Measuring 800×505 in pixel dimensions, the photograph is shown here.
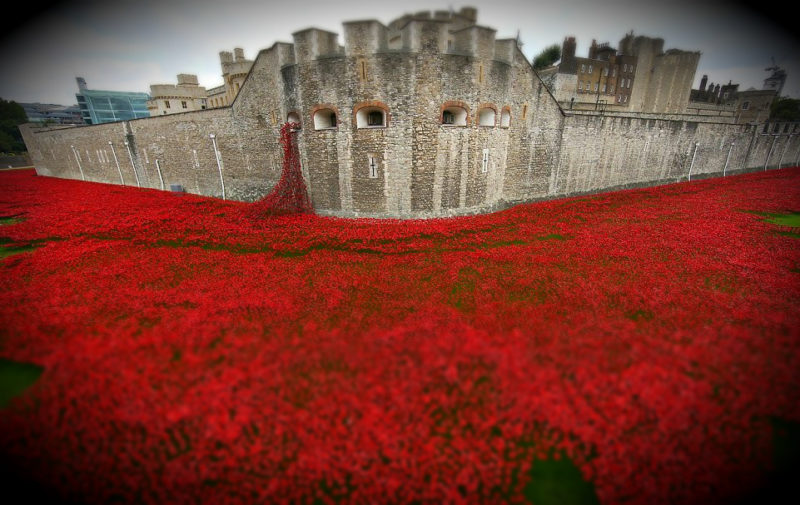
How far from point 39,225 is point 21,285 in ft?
32.0

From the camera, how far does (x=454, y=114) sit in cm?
1502

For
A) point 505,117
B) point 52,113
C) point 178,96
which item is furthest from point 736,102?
point 52,113

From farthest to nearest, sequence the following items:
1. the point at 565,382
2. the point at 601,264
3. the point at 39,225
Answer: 1. the point at 39,225
2. the point at 601,264
3. the point at 565,382

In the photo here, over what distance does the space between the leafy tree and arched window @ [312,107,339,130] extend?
266ft

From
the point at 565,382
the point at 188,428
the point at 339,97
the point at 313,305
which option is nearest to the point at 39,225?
the point at 339,97

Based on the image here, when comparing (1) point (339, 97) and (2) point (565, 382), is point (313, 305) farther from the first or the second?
(1) point (339, 97)

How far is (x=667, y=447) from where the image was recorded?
452 centimetres

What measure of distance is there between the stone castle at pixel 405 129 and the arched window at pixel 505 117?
5cm

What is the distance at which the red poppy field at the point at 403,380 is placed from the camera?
4340 mm

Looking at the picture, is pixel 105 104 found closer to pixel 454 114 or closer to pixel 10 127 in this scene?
pixel 10 127

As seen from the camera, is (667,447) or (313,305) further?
(313,305)

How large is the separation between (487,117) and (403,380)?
14.5 meters

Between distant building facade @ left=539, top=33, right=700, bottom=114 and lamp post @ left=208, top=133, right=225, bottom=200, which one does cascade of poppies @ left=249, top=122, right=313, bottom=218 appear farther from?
distant building facade @ left=539, top=33, right=700, bottom=114

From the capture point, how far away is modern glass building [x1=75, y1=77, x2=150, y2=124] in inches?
3219
